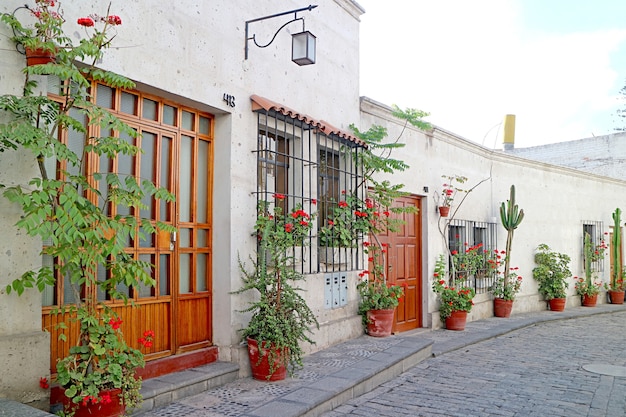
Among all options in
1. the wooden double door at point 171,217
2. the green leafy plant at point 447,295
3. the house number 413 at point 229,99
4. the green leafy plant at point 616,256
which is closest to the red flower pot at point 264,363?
the wooden double door at point 171,217

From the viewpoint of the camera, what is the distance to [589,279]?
13.8 metres

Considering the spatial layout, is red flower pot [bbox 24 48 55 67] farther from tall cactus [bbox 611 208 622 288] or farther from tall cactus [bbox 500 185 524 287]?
tall cactus [bbox 611 208 622 288]

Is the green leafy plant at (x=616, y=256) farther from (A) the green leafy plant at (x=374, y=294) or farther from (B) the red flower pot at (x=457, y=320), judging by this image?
(A) the green leafy plant at (x=374, y=294)

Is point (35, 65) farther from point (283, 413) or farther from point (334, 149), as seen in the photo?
point (334, 149)

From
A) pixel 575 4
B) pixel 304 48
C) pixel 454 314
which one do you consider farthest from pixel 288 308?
pixel 575 4

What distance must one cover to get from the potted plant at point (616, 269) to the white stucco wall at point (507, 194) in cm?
24

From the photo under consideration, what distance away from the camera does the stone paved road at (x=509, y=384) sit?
4887 millimetres

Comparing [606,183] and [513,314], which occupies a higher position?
[606,183]

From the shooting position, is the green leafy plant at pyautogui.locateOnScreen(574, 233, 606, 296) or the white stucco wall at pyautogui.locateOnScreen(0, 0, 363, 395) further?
the green leafy plant at pyautogui.locateOnScreen(574, 233, 606, 296)

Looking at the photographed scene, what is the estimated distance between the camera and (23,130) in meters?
3.27

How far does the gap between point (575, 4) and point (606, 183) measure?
28.5ft

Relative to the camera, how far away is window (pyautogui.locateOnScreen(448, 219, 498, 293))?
32.9 ft

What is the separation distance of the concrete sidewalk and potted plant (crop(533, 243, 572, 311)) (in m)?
5.25

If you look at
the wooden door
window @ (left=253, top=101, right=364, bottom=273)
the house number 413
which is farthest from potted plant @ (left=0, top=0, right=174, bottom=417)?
the wooden door
